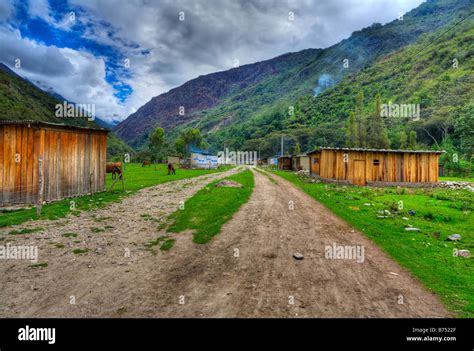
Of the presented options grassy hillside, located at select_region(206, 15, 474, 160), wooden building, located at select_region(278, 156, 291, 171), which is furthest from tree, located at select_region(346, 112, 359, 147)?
wooden building, located at select_region(278, 156, 291, 171)

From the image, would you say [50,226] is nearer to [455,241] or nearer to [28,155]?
[28,155]

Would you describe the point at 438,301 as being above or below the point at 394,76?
below

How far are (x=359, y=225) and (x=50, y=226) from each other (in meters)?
13.1

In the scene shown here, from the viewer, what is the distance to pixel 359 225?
10.8 m

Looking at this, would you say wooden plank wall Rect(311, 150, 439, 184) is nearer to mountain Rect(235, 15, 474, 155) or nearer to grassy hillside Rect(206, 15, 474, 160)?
grassy hillside Rect(206, 15, 474, 160)

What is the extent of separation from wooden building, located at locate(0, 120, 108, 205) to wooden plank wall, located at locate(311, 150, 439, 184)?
24.9 metres

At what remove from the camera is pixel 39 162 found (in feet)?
40.2

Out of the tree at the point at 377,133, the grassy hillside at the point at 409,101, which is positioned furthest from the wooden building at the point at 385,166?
the tree at the point at 377,133

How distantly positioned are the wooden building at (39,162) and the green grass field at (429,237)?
15.4 metres

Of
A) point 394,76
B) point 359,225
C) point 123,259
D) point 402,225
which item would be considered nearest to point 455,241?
point 402,225

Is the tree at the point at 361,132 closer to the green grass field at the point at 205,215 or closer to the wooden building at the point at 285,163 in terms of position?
the wooden building at the point at 285,163

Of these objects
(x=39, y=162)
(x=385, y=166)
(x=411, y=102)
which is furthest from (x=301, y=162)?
(x=411, y=102)

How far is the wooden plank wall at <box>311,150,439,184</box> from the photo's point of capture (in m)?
27.1

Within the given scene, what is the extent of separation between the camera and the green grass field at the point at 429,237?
5547mm
